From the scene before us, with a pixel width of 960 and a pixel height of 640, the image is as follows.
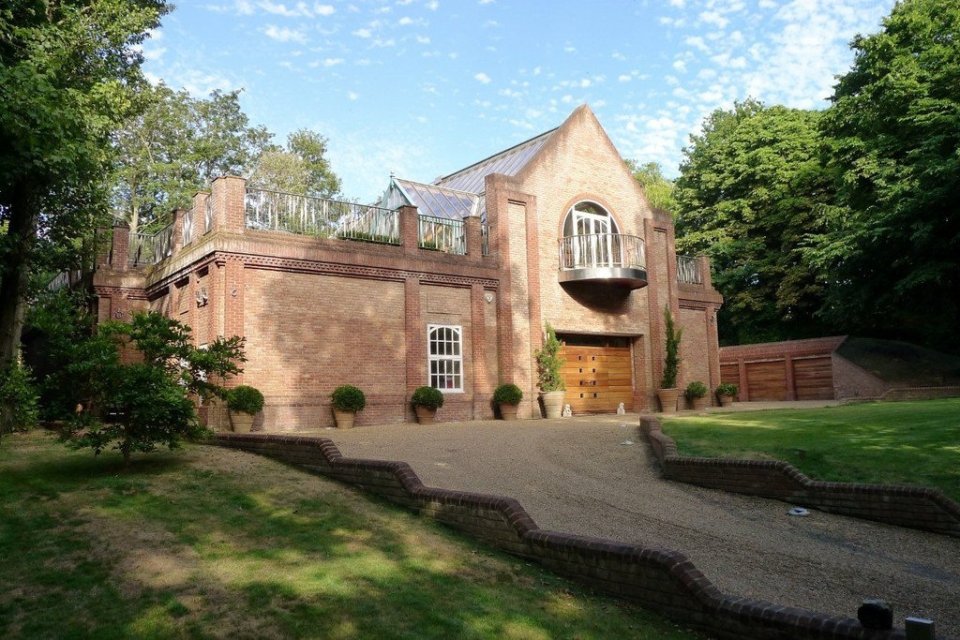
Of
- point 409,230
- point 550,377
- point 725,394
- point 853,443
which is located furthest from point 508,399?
point 725,394

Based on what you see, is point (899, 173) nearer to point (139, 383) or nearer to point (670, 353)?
point (670, 353)

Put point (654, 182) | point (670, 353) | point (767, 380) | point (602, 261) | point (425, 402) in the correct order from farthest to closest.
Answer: point (654, 182) < point (767, 380) < point (670, 353) < point (602, 261) < point (425, 402)

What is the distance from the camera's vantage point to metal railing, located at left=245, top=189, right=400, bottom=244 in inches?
699

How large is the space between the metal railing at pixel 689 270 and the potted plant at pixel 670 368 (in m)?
2.61

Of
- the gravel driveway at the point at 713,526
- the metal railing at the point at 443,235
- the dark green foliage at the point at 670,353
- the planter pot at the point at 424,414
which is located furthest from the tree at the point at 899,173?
the planter pot at the point at 424,414

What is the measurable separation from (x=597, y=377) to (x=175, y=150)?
2882 centimetres

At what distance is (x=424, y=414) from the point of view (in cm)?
1852

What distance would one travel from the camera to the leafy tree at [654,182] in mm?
52344

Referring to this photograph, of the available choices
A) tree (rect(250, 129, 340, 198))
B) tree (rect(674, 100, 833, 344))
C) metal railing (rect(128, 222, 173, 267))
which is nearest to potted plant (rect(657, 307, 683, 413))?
tree (rect(674, 100, 833, 344))

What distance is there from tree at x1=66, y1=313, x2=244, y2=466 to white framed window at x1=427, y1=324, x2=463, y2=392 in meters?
9.52

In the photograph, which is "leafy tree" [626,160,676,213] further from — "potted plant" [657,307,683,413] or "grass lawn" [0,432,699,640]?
"grass lawn" [0,432,699,640]

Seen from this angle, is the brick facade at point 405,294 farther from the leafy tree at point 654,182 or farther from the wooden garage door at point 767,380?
the leafy tree at point 654,182

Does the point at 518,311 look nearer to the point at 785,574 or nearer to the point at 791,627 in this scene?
the point at 785,574

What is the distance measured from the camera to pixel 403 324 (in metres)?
19.1
